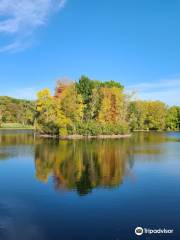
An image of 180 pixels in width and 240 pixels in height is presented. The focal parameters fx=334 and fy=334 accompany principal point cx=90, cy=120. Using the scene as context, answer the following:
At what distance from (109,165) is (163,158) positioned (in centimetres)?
708

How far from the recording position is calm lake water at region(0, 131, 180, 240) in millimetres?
11797

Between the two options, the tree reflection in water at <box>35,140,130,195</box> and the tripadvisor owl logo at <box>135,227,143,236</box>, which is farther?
the tree reflection in water at <box>35,140,130,195</box>

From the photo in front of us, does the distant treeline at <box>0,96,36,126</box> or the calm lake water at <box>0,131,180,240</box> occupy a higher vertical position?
the distant treeline at <box>0,96,36,126</box>

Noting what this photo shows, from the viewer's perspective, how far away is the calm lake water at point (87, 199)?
11797 millimetres

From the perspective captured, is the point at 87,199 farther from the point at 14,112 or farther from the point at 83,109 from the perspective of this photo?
the point at 14,112

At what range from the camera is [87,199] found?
52.5 feet

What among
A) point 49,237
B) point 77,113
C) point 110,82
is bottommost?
point 49,237

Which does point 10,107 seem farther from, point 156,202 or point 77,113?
point 156,202

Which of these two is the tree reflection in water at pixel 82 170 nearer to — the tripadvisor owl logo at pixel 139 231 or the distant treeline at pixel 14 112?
the tripadvisor owl logo at pixel 139 231

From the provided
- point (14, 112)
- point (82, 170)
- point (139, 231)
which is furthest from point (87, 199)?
point (14, 112)

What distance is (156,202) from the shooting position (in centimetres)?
1555

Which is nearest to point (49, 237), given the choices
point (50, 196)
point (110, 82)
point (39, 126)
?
point (50, 196)

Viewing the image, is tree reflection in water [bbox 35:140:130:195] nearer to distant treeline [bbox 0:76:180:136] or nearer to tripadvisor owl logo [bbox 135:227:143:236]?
tripadvisor owl logo [bbox 135:227:143:236]

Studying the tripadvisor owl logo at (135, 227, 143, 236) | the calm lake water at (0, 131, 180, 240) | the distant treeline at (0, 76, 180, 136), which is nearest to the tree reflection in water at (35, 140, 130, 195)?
the calm lake water at (0, 131, 180, 240)
